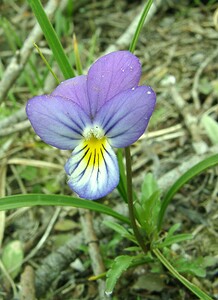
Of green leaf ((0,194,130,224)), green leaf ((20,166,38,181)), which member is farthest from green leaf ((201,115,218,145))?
green leaf ((0,194,130,224))

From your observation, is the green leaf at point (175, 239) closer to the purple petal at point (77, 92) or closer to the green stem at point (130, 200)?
the green stem at point (130, 200)

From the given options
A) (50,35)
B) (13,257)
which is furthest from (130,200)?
(13,257)

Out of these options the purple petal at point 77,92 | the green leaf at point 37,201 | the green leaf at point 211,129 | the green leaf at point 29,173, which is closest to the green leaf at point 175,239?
the green leaf at point 37,201

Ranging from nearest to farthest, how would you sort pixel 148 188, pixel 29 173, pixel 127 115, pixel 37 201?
pixel 127 115 → pixel 37 201 → pixel 148 188 → pixel 29 173

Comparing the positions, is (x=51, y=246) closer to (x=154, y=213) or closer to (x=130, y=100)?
(x=154, y=213)

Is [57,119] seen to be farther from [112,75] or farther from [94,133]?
[112,75]

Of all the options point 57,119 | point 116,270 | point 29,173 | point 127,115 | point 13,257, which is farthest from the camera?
point 29,173

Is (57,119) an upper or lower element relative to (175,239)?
upper
